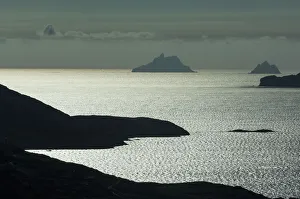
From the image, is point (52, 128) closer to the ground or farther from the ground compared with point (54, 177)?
closer to the ground

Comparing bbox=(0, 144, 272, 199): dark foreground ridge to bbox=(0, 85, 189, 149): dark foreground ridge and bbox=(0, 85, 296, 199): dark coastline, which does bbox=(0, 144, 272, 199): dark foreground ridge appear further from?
bbox=(0, 85, 189, 149): dark foreground ridge

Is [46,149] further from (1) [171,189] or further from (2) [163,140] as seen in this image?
(1) [171,189]

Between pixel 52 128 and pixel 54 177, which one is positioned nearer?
pixel 54 177

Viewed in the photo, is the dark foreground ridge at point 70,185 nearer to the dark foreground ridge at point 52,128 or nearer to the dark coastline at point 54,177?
the dark coastline at point 54,177

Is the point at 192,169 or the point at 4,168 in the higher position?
the point at 4,168

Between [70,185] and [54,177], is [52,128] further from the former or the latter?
[70,185]

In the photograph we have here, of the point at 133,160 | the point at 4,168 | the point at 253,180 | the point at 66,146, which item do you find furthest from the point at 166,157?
the point at 4,168

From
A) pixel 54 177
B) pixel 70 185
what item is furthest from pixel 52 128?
pixel 70 185
